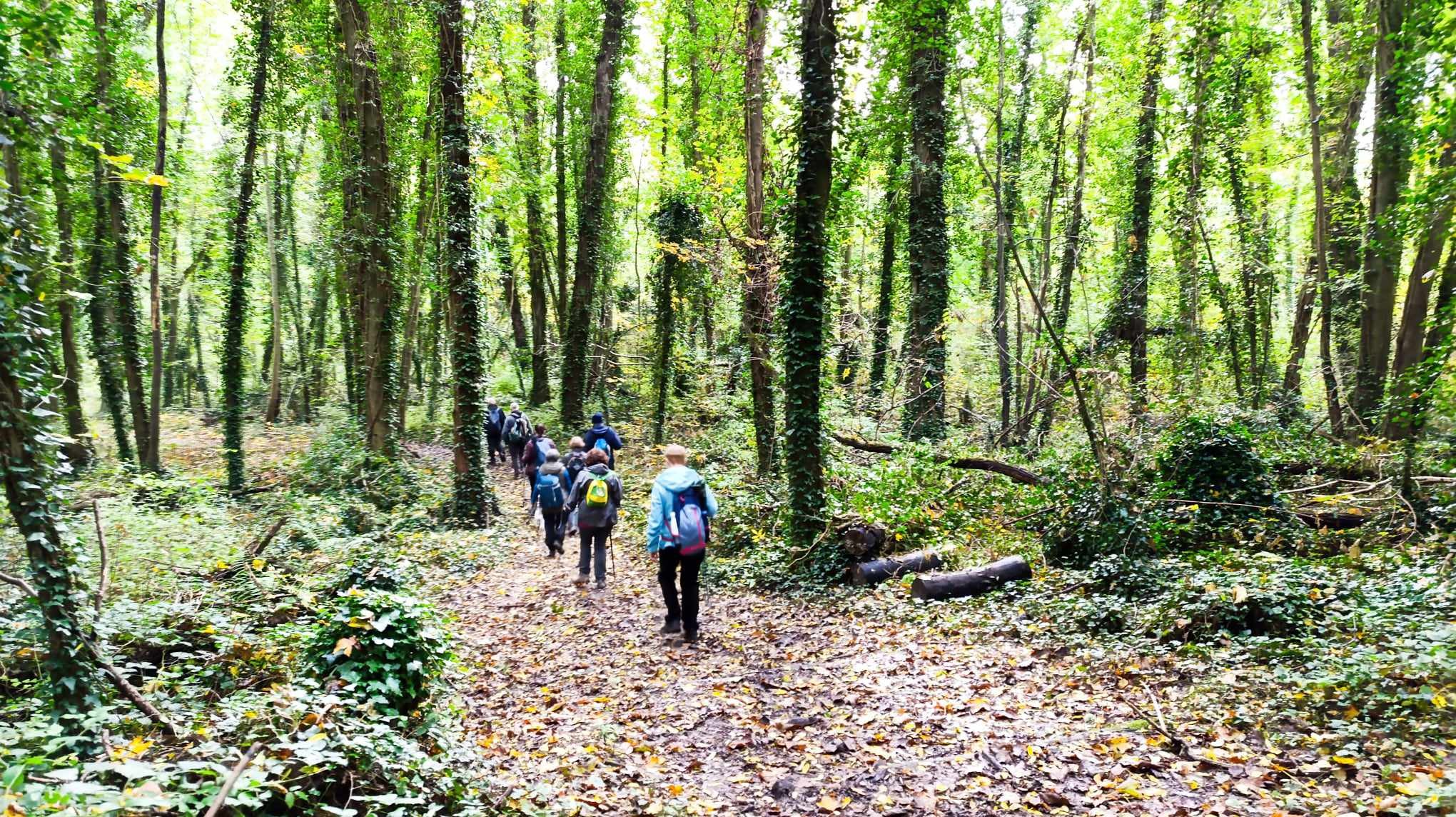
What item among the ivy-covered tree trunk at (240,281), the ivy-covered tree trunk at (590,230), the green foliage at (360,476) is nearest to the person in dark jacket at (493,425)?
the ivy-covered tree trunk at (590,230)

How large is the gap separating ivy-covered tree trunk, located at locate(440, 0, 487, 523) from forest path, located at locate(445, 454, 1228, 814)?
5998 mm

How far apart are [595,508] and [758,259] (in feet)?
20.5

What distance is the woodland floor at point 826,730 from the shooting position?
447 cm

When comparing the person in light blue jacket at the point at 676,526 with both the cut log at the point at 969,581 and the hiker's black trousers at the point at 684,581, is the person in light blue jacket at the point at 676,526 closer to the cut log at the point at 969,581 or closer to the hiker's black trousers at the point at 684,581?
the hiker's black trousers at the point at 684,581

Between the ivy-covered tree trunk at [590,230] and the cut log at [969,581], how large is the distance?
46.9 feet

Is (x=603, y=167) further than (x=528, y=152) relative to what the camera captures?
No

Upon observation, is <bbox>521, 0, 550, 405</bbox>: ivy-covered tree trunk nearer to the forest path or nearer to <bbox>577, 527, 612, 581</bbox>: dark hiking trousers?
<bbox>577, 527, 612, 581</bbox>: dark hiking trousers

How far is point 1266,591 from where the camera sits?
618 centimetres

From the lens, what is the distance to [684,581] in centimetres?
779

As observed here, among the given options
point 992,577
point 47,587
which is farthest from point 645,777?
point 992,577

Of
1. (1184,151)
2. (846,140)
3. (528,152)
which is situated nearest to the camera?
(846,140)

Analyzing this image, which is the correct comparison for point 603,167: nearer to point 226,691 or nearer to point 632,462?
point 632,462

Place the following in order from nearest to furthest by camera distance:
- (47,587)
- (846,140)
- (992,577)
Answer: (47,587) → (992,577) → (846,140)

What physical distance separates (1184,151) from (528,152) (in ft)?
66.4
